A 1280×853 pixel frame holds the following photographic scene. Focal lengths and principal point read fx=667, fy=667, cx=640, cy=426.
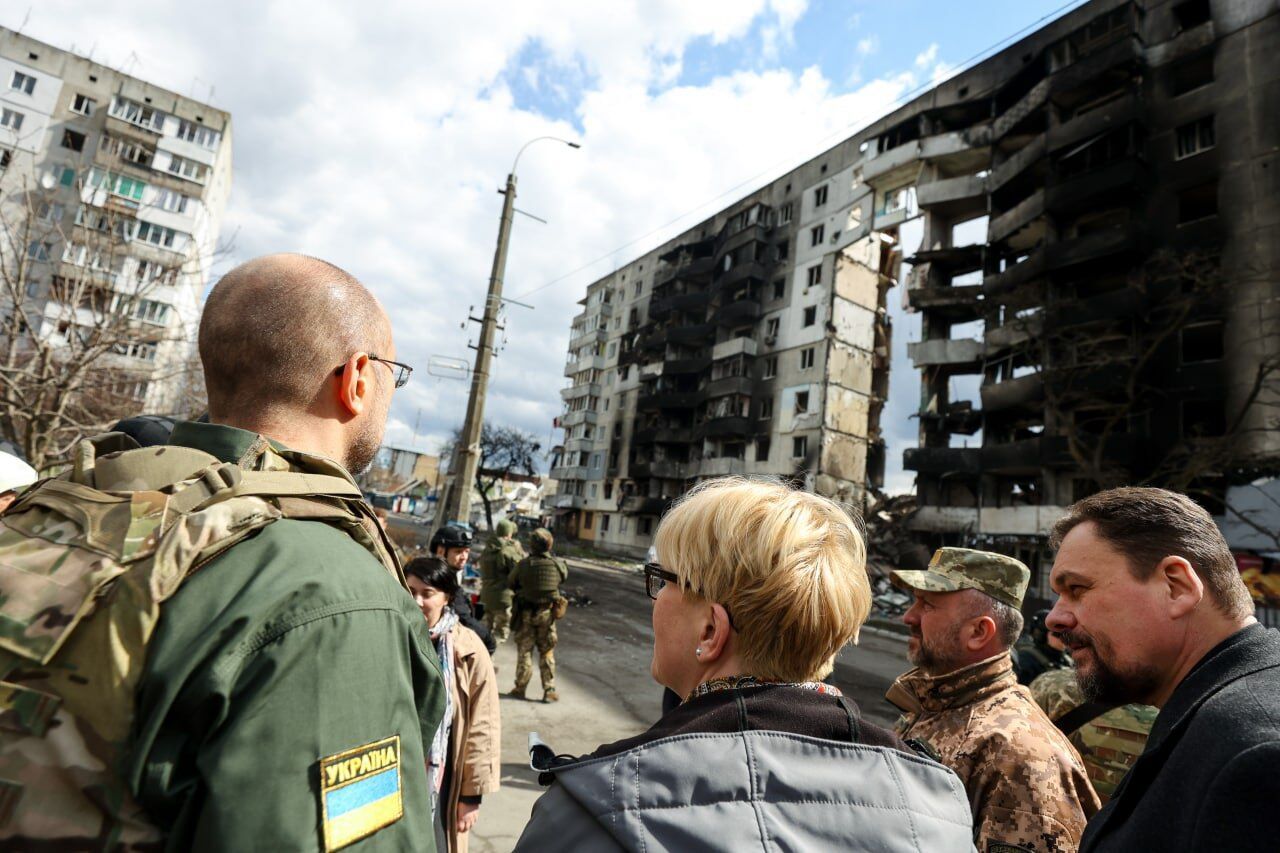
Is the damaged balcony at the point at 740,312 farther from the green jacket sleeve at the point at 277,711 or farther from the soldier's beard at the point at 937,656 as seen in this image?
the green jacket sleeve at the point at 277,711

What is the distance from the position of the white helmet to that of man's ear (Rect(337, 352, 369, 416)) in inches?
117

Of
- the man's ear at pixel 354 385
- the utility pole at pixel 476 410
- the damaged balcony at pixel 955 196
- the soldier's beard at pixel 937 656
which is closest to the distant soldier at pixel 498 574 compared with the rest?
the utility pole at pixel 476 410

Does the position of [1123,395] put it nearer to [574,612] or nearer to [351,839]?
[574,612]

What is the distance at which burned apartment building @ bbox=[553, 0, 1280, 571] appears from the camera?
22.9 m

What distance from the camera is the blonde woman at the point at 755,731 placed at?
1158 mm

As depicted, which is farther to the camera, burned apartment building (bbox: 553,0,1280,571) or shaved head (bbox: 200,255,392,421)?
burned apartment building (bbox: 553,0,1280,571)

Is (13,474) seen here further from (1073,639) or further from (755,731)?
(1073,639)

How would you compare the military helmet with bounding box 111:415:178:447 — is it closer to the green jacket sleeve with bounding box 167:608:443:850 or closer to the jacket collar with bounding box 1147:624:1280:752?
the green jacket sleeve with bounding box 167:608:443:850

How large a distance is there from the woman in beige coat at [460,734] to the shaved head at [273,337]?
2.17 m

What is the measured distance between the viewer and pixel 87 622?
1.06 metres

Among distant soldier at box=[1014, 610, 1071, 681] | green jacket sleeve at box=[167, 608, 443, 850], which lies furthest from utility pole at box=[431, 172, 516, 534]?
green jacket sleeve at box=[167, 608, 443, 850]

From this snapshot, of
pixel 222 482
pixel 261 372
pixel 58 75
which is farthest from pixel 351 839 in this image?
pixel 58 75

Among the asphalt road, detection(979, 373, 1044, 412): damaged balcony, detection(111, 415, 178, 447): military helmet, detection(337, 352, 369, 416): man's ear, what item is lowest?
the asphalt road

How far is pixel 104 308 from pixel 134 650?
12.6m
